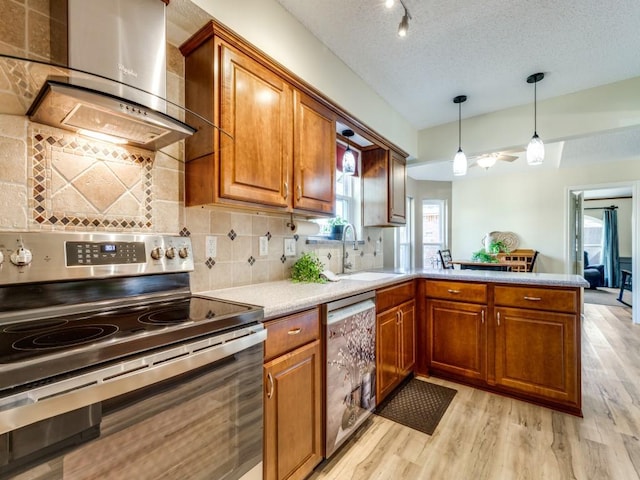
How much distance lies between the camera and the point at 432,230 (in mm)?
6488

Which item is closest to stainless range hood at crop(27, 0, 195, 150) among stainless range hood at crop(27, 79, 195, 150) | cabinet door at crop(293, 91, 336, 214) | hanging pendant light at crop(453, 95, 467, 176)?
stainless range hood at crop(27, 79, 195, 150)

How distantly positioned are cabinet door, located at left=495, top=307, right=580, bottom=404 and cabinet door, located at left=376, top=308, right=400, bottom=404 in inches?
31.2

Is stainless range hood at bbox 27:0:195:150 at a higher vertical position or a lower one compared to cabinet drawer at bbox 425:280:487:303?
higher

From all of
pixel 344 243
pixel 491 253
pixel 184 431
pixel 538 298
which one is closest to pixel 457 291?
pixel 538 298

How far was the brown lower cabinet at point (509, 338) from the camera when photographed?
2.06 m

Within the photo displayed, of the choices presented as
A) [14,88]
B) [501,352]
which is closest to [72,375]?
[14,88]

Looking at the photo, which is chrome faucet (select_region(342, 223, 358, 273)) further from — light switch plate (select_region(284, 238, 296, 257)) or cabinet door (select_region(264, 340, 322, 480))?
cabinet door (select_region(264, 340, 322, 480))

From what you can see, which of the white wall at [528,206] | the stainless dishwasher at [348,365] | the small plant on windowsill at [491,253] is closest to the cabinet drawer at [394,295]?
the stainless dishwasher at [348,365]

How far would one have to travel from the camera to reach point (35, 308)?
1.03 meters

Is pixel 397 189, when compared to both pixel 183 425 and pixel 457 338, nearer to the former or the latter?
pixel 457 338

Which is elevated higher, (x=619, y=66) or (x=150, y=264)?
(x=619, y=66)

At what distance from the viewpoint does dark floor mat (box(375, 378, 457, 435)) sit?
6.50ft

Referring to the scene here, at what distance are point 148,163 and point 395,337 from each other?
76.0 inches

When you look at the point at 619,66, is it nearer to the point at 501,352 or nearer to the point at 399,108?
the point at 399,108
